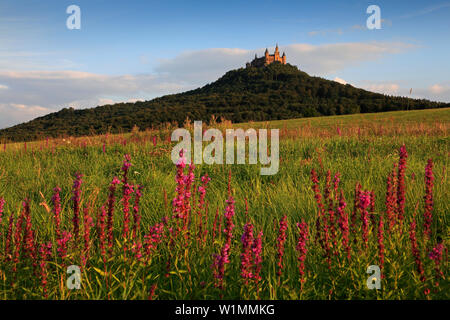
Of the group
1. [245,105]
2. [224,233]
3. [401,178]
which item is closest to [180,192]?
[224,233]

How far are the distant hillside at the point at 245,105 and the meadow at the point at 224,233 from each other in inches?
1440

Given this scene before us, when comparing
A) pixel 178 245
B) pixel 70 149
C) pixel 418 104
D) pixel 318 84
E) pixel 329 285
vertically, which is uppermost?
pixel 318 84

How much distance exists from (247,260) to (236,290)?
1.51 feet

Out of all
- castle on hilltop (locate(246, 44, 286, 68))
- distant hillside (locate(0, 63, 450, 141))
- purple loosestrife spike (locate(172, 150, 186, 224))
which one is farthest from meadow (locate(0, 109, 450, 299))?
castle on hilltop (locate(246, 44, 286, 68))

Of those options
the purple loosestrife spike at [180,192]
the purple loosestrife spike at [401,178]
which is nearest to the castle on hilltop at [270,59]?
the purple loosestrife spike at [401,178]

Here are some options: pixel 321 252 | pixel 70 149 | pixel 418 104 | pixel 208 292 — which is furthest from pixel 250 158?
pixel 418 104

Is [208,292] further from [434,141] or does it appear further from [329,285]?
[434,141]

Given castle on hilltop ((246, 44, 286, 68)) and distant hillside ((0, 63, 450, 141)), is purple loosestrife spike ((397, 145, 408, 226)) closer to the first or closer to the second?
distant hillside ((0, 63, 450, 141))

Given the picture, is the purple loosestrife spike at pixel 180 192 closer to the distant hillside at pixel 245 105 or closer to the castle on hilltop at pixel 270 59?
the distant hillside at pixel 245 105

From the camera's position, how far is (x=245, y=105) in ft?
292

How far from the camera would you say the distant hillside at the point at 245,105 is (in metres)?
68.2

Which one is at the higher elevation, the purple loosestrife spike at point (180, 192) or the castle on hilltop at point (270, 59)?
the castle on hilltop at point (270, 59)

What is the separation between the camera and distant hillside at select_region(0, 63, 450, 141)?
224 feet

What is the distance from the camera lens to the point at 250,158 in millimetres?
8172
